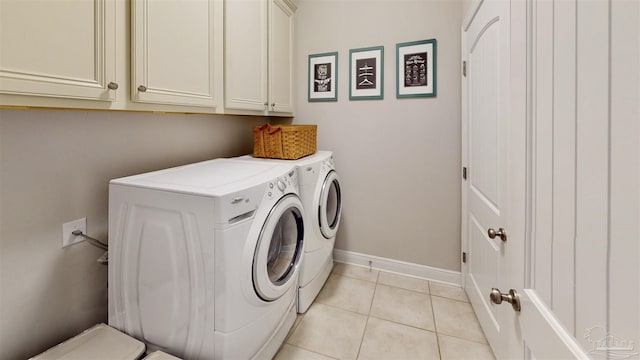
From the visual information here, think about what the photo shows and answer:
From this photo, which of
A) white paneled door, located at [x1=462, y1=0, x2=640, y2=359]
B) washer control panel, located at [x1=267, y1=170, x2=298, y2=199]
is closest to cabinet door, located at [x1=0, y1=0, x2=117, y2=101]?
washer control panel, located at [x1=267, y1=170, x2=298, y2=199]

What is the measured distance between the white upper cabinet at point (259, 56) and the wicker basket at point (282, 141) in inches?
8.0

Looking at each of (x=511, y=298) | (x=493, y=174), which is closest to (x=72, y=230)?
(x=511, y=298)

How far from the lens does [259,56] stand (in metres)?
2.04

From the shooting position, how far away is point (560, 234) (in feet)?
1.81

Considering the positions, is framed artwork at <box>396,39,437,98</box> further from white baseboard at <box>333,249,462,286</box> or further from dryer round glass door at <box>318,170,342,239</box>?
white baseboard at <box>333,249,462,286</box>

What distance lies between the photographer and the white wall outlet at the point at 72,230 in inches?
48.8

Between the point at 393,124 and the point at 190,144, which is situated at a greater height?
the point at 393,124

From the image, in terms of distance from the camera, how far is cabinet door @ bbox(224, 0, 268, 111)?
1716 millimetres

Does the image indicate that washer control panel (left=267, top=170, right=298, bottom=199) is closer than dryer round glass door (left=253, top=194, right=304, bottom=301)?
No

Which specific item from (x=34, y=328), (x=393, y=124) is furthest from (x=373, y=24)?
(x=34, y=328)

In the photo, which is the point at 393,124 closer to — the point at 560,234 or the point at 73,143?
the point at 560,234

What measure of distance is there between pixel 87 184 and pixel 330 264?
181 centimetres

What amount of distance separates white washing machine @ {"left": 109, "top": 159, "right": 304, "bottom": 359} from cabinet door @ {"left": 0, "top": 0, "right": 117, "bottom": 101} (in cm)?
43

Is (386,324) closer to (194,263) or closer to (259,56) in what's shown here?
(194,263)
